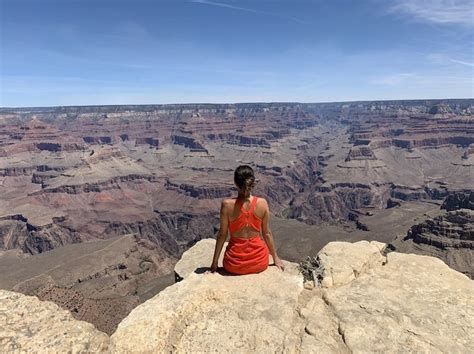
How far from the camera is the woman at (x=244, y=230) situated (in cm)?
1000

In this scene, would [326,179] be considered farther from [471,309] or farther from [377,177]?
[471,309]

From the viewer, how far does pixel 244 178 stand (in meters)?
9.62

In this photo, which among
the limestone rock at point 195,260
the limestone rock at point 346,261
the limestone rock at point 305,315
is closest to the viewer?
the limestone rock at point 305,315

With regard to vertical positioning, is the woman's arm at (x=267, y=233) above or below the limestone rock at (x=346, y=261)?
above

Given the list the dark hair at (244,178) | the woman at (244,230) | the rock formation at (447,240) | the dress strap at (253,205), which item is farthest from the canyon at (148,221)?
the dark hair at (244,178)

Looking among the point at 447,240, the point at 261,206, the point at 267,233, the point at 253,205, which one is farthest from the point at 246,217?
the point at 447,240

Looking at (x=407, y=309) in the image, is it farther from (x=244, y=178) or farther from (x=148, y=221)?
(x=148, y=221)

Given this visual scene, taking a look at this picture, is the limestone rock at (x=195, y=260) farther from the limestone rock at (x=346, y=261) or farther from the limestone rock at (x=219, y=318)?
the limestone rock at (x=346, y=261)

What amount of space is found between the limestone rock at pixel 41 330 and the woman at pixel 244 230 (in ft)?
11.6

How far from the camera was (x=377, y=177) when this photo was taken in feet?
641

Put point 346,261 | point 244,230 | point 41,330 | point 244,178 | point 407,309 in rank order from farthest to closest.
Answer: point 346,261 < point 244,230 < point 244,178 < point 407,309 < point 41,330

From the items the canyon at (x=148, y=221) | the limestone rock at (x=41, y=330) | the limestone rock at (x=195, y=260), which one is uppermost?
the limestone rock at (x=41, y=330)

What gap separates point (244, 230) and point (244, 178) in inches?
59.5

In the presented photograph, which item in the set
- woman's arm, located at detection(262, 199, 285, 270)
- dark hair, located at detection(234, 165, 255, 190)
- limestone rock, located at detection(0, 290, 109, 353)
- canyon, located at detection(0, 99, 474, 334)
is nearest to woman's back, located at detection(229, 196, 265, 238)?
woman's arm, located at detection(262, 199, 285, 270)
